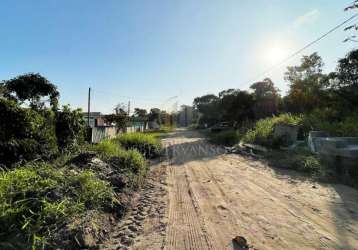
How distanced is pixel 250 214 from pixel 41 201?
3.25 metres

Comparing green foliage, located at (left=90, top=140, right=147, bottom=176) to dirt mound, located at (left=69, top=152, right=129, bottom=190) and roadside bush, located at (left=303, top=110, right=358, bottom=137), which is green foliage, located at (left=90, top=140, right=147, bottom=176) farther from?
roadside bush, located at (left=303, top=110, right=358, bottom=137)

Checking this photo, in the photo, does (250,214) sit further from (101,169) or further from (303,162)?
(303,162)

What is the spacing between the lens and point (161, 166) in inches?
362

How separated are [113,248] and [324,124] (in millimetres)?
11244

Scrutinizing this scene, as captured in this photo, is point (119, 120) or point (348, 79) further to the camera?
point (119, 120)

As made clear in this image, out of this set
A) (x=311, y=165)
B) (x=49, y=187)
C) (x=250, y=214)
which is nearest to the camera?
(x=49, y=187)

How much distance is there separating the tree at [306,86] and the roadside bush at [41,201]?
59.5 ft

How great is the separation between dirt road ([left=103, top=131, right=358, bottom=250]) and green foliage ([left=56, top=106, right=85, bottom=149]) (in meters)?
4.79

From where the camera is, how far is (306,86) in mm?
24641

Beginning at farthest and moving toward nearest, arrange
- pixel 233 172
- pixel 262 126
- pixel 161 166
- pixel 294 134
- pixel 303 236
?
1. pixel 262 126
2. pixel 294 134
3. pixel 161 166
4. pixel 233 172
5. pixel 303 236

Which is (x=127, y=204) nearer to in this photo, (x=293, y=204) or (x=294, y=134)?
(x=293, y=204)


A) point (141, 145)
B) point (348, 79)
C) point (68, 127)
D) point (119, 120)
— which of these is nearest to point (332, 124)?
point (348, 79)

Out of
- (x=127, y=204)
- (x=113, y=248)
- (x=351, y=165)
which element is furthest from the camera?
(x=351, y=165)

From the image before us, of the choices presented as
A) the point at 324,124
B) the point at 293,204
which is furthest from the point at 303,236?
the point at 324,124
